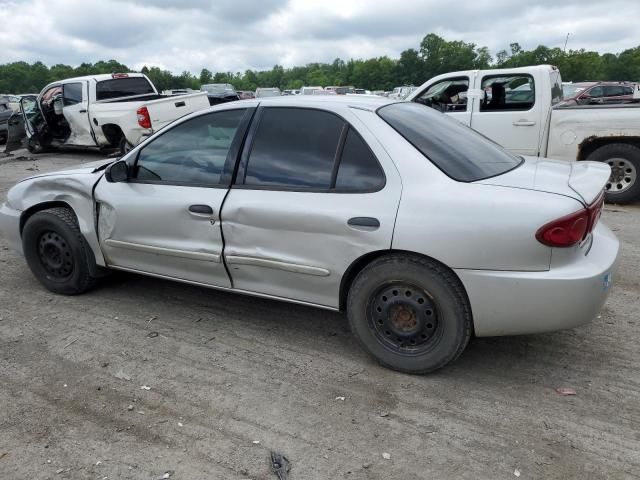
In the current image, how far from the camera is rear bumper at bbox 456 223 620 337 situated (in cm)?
274

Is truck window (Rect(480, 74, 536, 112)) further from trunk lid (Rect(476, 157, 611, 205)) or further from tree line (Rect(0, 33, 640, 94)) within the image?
tree line (Rect(0, 33, 640, 94))

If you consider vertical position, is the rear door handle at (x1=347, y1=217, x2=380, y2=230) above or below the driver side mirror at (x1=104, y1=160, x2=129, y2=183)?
below

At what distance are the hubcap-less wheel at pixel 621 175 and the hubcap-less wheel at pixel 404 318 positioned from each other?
18.2 feet

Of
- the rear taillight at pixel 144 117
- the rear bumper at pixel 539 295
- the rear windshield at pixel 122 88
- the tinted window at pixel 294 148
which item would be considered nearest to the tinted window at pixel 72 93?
the rear windshield at pixel 122 88

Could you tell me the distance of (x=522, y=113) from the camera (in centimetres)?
760

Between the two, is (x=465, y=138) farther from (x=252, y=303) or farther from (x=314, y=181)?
(x=252, y=303)

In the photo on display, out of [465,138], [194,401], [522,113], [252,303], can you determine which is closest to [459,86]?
[522,113]

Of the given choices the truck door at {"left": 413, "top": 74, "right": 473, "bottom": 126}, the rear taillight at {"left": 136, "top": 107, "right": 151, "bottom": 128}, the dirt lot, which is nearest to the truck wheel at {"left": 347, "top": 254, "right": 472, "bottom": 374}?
the dirt lot

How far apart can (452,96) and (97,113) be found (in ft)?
26.6

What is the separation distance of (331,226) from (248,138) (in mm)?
916

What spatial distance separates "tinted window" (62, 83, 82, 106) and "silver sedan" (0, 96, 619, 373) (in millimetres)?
9695

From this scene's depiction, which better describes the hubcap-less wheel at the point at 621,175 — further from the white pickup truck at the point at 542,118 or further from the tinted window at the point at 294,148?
the tinted window at the point at 294,148

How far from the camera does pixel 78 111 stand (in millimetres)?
12508

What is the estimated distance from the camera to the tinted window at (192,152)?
3.66 meters
